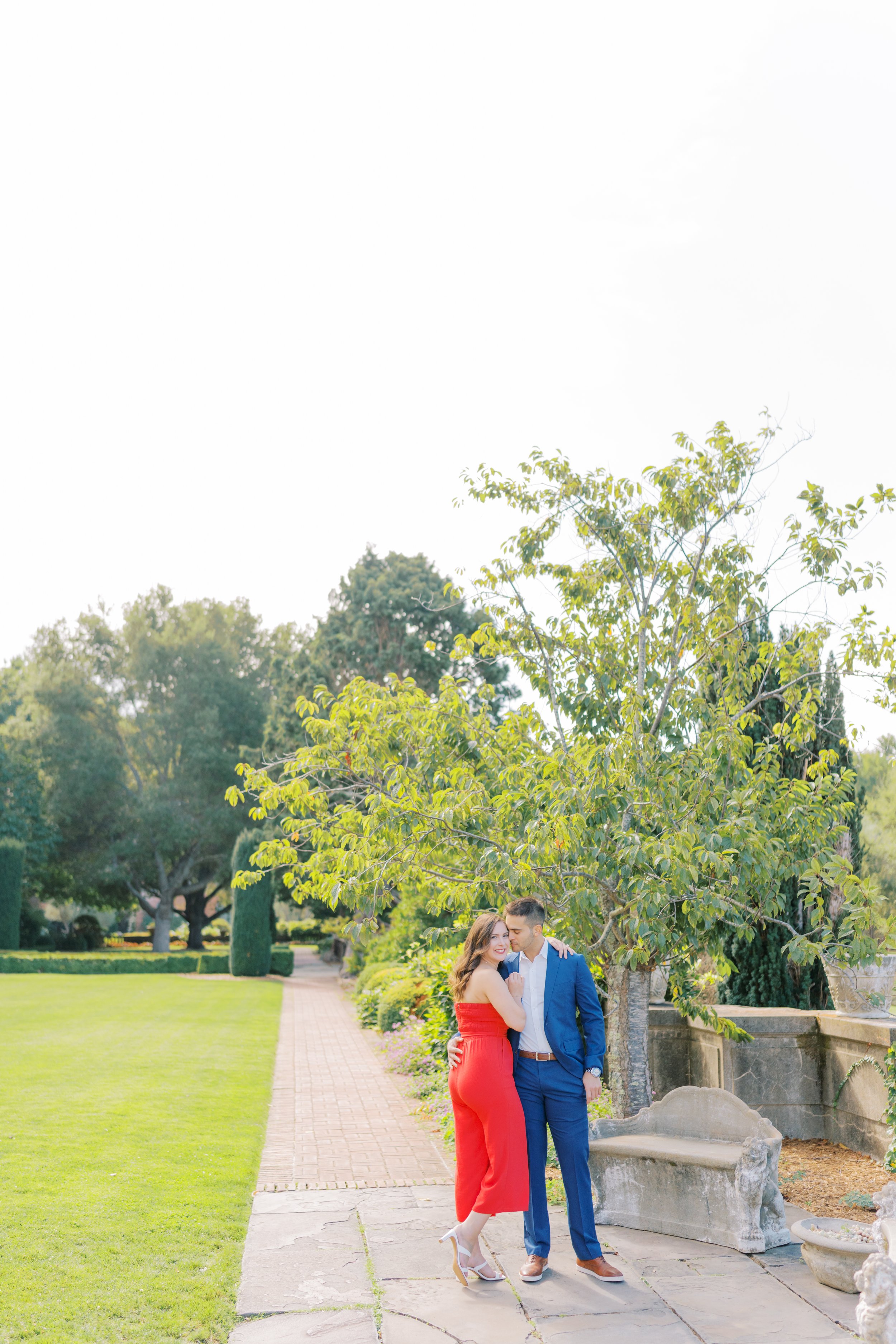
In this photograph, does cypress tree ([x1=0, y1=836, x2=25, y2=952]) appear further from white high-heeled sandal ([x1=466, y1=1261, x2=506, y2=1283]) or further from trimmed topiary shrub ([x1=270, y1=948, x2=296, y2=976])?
white high-heeled sandal ([x1=466, y1=1261, x2=506, y2=1283])

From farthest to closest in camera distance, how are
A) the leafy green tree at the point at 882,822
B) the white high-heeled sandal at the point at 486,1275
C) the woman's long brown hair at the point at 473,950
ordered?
the leafy green tree at the point at 882,822, the woman's long brown hair at the point at 473,950, the white high-heeled sandal at the point at 486,1275

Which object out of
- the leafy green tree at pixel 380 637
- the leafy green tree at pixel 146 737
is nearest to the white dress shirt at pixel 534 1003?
the leafy green tree at pixel 380 637

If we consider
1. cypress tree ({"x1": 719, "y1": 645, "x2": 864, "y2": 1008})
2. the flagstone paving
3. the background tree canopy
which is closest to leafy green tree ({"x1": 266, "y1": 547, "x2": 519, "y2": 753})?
the background tree canopy

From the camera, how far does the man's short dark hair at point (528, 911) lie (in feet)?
16.2

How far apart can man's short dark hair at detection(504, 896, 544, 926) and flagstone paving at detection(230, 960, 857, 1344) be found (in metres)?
1.67

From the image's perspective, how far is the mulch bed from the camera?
19.2ft

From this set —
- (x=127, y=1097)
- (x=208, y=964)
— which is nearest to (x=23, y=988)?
(x=208, y=964)

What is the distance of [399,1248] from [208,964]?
89.6ft

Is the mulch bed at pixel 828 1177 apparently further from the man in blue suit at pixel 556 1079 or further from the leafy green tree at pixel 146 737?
the leafy green tree at pixel 146 737

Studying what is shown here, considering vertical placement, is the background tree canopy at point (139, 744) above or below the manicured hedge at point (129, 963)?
above

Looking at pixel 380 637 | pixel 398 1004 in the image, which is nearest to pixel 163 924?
pixel 380 637

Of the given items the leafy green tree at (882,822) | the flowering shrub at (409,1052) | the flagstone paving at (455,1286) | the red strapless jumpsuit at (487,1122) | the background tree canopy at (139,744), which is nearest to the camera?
the flagstone paving at (455,1286)

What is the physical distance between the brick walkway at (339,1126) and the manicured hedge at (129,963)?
1506 cm

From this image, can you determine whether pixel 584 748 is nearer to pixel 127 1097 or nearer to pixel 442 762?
pixel 442 762
